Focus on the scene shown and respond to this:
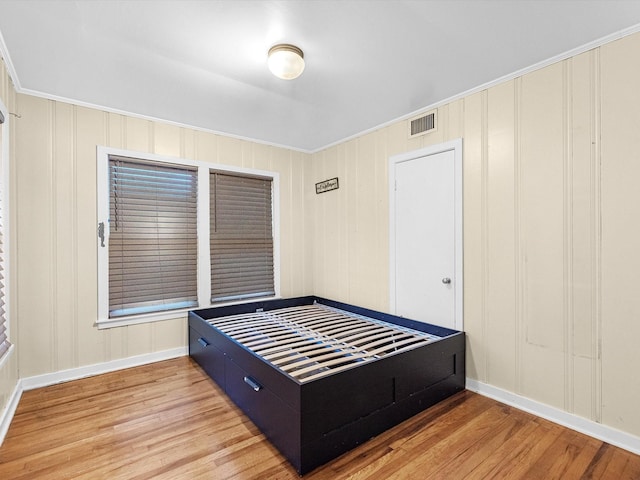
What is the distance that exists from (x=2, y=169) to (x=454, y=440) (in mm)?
3445

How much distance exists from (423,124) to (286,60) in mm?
1469

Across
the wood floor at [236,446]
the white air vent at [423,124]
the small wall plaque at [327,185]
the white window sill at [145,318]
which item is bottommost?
the wood floor at [236,446]

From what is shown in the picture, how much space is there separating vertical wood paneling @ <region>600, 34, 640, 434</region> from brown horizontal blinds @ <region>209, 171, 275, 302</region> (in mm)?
3130

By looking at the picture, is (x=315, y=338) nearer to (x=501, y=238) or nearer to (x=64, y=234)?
(x=501, y=238)

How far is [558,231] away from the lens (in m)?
2.13

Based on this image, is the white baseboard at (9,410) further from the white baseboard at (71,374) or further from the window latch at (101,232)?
the window latch at (101,232)

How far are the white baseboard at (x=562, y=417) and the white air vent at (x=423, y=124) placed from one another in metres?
2.14

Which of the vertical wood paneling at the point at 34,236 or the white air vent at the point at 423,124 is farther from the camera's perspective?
the white air vent at the point at 423,124

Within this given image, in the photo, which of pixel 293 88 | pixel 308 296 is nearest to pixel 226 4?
pixel 293 88

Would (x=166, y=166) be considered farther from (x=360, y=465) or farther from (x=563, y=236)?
(x=563, y=236)

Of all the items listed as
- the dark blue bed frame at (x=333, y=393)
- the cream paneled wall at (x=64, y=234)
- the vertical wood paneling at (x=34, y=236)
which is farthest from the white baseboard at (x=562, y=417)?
the vertical wood paneling at (x=34, y=236)

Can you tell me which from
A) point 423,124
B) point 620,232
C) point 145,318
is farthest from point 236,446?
point 423,124

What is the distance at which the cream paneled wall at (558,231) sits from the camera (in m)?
1.88

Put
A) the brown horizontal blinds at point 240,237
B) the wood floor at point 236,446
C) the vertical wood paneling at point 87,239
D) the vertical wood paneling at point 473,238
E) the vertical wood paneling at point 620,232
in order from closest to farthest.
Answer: the wood floor at point 236,446 → the vertical wood paneling at point 620,232 → the vertical wood paneling at point 473,238 → the vertical wood paneling at point 87,239 → the brown horizontal blinds at point 240,237
